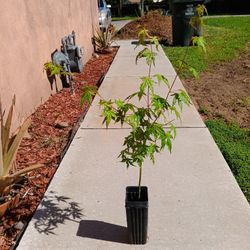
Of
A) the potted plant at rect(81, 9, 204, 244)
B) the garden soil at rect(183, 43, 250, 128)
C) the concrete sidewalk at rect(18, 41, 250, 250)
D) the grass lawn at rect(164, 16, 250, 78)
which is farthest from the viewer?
the grass lawn at rect(164, 16, 250, 78)

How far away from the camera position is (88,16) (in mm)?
11438

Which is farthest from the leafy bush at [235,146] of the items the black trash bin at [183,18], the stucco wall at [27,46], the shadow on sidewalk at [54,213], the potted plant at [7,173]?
the black trash bin at [183,18]

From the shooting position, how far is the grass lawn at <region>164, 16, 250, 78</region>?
1005 cm

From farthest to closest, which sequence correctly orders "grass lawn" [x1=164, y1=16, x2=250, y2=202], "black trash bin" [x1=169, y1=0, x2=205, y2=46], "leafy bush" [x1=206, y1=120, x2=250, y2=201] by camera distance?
"black trash bin" [x1=169, y1=0, x2=205, y2=46], "grass lawn" [x1=164, y1=16, x2=250, y2=202], "leafy bush" [x1=206, y1=120, x2=250, y2=201]

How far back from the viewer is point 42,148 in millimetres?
5039

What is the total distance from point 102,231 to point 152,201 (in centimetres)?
62

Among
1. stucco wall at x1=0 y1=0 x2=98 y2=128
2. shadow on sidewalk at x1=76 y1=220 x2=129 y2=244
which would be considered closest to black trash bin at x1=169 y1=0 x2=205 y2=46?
stucco wall at x1=0 y1=0 x2=98 y2=128

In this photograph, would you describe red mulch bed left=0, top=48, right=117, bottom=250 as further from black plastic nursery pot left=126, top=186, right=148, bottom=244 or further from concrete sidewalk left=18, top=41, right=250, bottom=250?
black plastic nursery pot left=126, top=186, right=148, bottom=244

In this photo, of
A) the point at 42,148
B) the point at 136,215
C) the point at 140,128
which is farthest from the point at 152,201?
the point at 42,148

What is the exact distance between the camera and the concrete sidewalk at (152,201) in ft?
10.6

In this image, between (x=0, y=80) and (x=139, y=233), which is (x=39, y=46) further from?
(x=139, y=233)

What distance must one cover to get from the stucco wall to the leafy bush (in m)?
2.64

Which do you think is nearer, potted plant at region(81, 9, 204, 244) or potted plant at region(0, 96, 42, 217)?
potted plant at region(81, 9, 204, 244)

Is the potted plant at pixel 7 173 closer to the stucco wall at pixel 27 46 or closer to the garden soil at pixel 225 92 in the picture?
the stucco wall at pixel 27 46
